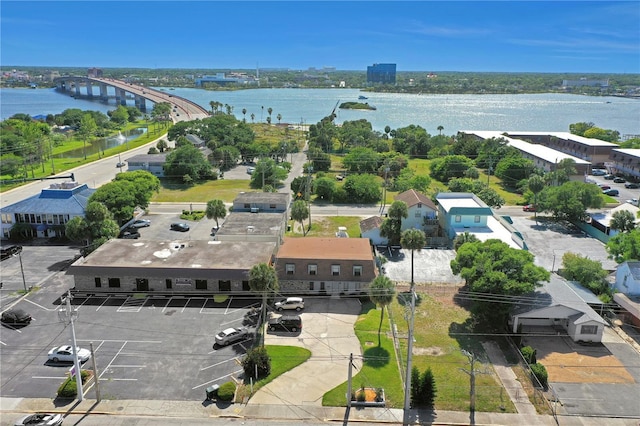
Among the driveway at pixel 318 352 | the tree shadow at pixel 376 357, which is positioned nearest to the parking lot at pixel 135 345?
the driveway at pixel 318 352

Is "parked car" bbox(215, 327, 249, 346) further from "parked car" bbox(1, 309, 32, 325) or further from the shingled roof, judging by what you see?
the shingled roof

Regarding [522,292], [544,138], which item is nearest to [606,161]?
[544,138]

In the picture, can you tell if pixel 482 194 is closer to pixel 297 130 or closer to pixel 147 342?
pixel 147 342

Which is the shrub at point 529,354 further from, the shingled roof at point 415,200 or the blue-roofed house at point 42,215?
the blue-roofed house at point 42,215

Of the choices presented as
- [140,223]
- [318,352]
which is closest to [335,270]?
[318,352]

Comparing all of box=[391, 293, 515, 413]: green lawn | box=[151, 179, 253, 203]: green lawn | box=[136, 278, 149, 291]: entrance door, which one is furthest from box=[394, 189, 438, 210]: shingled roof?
box=[136, 278, 149, 291]: entrance door

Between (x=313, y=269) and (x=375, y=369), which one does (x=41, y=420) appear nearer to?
(x=375, y=369)
